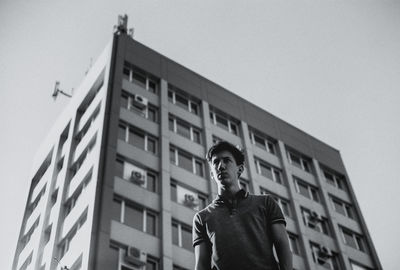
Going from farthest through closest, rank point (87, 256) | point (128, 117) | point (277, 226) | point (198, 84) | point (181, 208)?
point (198, 84)
point (128, 117)
point (181, 208)
point (87, 256)
point (277, 226)

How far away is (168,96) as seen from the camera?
36625mm

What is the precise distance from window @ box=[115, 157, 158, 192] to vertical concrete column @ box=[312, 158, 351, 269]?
15.5 meters

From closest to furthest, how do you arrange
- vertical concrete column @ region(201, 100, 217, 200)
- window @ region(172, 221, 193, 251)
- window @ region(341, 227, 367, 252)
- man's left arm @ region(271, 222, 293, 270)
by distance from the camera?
man's left arm @ region(271, 222, 293, 270)
window @ region(172, 221, 193, 251)
vertical concrete column @ region(201, 100, 217, 200)
window @ region(341, 227, 367, 252)

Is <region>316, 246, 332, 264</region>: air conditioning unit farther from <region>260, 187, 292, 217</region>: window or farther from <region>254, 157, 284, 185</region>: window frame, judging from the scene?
<region>254, 157, 284, 185</region>: window frame

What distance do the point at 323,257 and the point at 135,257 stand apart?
16059 mm

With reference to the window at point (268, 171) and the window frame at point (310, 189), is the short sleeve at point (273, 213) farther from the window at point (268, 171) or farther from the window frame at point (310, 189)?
the window frame at point (310, 189)

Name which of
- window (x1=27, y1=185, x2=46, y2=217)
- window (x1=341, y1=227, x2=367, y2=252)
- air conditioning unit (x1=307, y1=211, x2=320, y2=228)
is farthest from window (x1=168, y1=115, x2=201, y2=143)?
window (x1=341, y1=227, x2=367, y2=252)

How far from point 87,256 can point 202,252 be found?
62.0 ft

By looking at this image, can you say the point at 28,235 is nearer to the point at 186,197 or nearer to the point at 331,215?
the point at 186,197

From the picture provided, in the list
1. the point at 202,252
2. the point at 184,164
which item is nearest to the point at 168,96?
the point at 184,164

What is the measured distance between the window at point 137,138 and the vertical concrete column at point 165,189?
591 millimetres

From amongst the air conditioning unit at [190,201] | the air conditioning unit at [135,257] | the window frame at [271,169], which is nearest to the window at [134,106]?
the air conditioning unit at [190,201]

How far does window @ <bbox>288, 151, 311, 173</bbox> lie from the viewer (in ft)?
141

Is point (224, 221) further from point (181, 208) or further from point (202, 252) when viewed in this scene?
point (181, 208)
